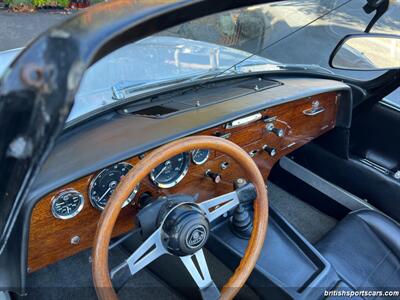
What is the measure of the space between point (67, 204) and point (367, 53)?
75.5 inches

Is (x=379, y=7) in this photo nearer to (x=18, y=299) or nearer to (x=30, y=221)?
(x=30, y=221)

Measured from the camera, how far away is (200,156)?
1.90 m

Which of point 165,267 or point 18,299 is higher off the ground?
point 18,299

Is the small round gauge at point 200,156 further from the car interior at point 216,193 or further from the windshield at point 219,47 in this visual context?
the windshield at point 219,47

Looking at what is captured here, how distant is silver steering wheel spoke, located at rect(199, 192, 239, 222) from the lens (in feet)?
5.63

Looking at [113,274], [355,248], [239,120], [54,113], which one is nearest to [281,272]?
[355,248]

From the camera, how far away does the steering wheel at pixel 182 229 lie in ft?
4.65

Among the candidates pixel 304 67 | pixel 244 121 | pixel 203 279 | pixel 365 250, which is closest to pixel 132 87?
pixel 244 121

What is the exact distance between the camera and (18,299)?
1898 millimetres

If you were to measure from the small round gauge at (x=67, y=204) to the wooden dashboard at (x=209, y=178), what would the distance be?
2 cm

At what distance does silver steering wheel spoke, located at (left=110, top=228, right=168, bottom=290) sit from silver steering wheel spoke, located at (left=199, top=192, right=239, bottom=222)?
0.72 ft

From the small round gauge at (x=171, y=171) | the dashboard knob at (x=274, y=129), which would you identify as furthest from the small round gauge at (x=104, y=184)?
the dashboard knob at (x=274, y=129)

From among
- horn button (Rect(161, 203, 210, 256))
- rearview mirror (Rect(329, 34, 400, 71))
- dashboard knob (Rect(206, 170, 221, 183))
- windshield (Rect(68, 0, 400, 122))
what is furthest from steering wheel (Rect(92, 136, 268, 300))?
rearview mirror (Rect(329, 34, 400, 71))

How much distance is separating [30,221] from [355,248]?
1.62 m
